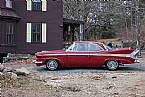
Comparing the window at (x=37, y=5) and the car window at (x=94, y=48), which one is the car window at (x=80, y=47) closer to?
A: the car window at (x=94, y=48)

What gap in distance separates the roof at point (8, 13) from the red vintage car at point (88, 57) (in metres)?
11.2

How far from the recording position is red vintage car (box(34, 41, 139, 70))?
799 inches

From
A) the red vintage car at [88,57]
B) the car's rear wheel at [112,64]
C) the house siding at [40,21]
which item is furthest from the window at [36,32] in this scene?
the car's rear wheel at [112,64]

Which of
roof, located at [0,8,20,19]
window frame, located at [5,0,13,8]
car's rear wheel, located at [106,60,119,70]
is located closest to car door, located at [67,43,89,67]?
car's rear wheel, located at [106,60,119,70]

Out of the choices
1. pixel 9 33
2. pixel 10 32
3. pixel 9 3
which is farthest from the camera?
pixel 9 3

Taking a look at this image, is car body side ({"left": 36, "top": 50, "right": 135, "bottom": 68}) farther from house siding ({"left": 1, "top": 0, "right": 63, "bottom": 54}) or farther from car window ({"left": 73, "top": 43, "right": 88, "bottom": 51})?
house siding ({"left": 1, "top": 0, "right": 63, "bottom": 54})

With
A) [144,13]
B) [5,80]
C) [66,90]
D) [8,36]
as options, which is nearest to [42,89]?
[66,90]

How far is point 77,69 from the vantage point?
20.7m

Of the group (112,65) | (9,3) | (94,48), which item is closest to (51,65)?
(94,48)

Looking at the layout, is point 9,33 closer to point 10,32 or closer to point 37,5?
point 10,32

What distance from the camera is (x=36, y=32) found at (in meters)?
33.2

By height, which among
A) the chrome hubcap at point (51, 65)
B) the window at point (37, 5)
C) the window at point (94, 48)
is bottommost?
the chrome hubcap at point (51, 65)

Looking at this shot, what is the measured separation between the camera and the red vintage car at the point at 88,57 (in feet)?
66.6

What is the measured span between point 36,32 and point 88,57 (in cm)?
1353
